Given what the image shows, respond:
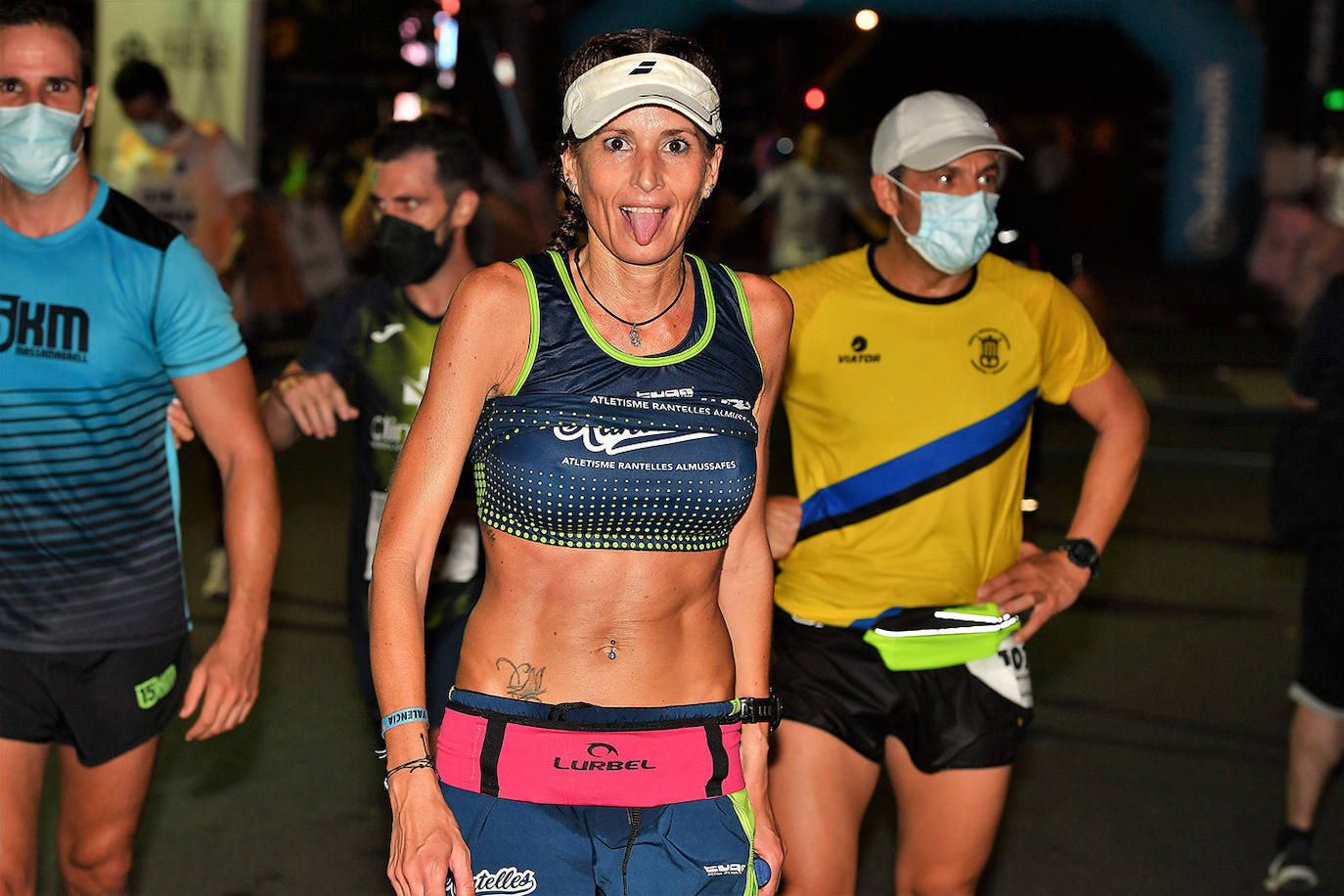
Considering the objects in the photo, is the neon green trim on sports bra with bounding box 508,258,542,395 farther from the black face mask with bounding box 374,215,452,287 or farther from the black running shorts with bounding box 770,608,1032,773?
the black face mask with bounding box 374,215,452,287

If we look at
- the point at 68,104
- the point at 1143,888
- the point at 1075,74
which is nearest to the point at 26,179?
the point at 68,104

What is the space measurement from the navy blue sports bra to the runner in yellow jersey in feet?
4.32

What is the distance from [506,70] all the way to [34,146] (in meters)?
26.0

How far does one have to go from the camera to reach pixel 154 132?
918 centimetres

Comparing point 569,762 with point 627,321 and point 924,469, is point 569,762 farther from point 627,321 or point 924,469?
point 924,469

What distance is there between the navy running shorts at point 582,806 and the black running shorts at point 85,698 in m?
1.29

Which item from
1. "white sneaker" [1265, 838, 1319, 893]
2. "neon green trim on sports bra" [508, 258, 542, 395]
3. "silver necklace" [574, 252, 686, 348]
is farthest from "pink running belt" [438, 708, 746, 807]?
"white sneaker" [1265, 838, 1319, 893]

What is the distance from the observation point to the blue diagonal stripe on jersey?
422 cm

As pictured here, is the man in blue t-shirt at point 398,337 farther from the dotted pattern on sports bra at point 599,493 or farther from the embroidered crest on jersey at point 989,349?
the dotted pattern on sports bra at point 599,493

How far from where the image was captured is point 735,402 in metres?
3.01

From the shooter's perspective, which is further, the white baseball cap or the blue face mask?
the white baseball cap

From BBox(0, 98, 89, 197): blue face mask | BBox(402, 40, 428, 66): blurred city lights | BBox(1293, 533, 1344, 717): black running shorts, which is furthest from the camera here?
BBox(402, 40, 428, 66): blurred city lights

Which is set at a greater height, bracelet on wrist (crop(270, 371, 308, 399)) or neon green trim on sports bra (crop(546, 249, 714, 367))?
neon green trim on sports bra (crop(546, 249, 714, 367))

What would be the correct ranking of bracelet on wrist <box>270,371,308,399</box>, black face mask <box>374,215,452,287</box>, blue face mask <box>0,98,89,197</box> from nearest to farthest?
blue face mask <box>0,98,89,197</box>
bracelet on wrist <box>270,371,308,399</box>
black face mask <box>374,215,452,287</box>
